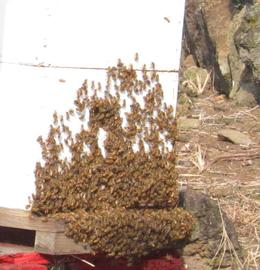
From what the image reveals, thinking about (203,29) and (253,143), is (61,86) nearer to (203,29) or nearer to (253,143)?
(253,143)

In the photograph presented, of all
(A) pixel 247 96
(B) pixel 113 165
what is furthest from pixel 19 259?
(A) pixel 247 96

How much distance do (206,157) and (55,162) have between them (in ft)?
9.26

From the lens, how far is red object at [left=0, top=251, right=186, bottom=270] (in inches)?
174

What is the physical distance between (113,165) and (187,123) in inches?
132

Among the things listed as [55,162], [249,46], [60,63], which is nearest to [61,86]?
[60,63]

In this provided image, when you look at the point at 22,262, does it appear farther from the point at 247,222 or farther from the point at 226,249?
the point at 247,222

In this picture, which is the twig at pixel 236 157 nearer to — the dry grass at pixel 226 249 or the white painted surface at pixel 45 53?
the dry grass at pixel 226 249

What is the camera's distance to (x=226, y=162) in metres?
6.86

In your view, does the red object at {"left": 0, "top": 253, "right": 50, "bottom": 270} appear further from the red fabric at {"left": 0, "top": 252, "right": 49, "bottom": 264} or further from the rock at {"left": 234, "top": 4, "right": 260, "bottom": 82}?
the rock at {"left": 234, "top": 4, "right": 260, "bottom": 82}

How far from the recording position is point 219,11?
9188 mm

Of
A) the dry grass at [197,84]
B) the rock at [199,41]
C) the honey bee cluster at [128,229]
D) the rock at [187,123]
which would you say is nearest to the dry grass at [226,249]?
the honey bee cluster at [128,229]

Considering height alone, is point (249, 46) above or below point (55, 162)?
above

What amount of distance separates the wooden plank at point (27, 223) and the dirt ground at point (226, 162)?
136 centimetres

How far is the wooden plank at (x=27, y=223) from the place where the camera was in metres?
4.25
